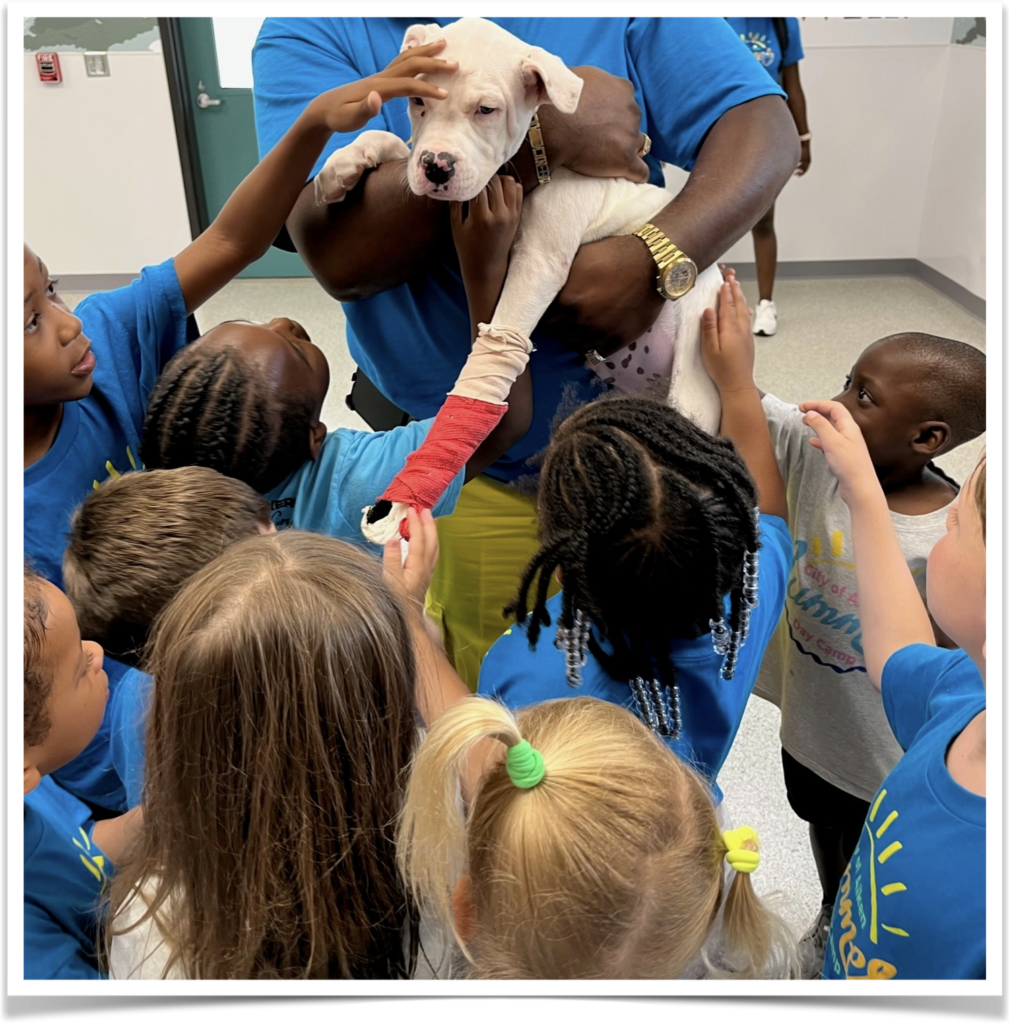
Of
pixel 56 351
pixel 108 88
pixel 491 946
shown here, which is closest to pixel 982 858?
pixel 491 946

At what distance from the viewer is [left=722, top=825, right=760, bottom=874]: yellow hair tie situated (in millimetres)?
640

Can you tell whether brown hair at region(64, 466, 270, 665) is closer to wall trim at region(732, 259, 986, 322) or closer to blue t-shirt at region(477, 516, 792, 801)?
blue t-shirt at region(477, 516, 792, 801)

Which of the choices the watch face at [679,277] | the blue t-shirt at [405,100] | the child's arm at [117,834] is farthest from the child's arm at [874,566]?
the child's arm at [117,834]

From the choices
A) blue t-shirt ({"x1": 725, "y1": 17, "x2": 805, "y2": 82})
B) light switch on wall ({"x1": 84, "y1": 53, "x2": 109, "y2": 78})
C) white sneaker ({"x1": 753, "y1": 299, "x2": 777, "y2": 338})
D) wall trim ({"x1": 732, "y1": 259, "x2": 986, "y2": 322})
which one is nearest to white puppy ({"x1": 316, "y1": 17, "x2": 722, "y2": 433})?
blue t-shirt ({"x1": 725, "y1": 17, "x2": 805, "y2": 82})

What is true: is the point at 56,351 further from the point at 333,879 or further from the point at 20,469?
the point at 333,879

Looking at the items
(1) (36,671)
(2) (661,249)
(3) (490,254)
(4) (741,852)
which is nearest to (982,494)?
(4) (741,852)

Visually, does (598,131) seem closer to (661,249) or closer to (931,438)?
(661,249)

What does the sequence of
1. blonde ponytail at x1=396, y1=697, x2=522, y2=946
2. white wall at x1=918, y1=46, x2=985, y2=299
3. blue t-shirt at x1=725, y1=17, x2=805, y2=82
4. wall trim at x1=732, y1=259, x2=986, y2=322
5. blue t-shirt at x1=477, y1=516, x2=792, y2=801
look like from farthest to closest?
1. wall trim at x1=732, y1=259, x2=986, y2=322
2. white wall at x1=918, y1=46, x2=985, y2=299
3. blue t-shirt at x1=725, y1=17, x2=805, y2=82
4. blue t-shirt at x1=477, y1=516, x2=792, y2=801
5. blonde ponytail at x1=396, y1=697, x2=522, y2=946

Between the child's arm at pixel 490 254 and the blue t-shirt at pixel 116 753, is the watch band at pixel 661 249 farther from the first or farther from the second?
the blue t-shirt at pixel 116 753

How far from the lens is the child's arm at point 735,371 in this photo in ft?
3.32

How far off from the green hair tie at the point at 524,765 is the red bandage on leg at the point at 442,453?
1.21ft

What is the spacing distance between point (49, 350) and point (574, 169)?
2.11ft

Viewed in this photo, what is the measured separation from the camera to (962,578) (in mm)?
692

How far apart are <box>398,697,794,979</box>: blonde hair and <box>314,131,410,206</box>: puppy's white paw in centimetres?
64
